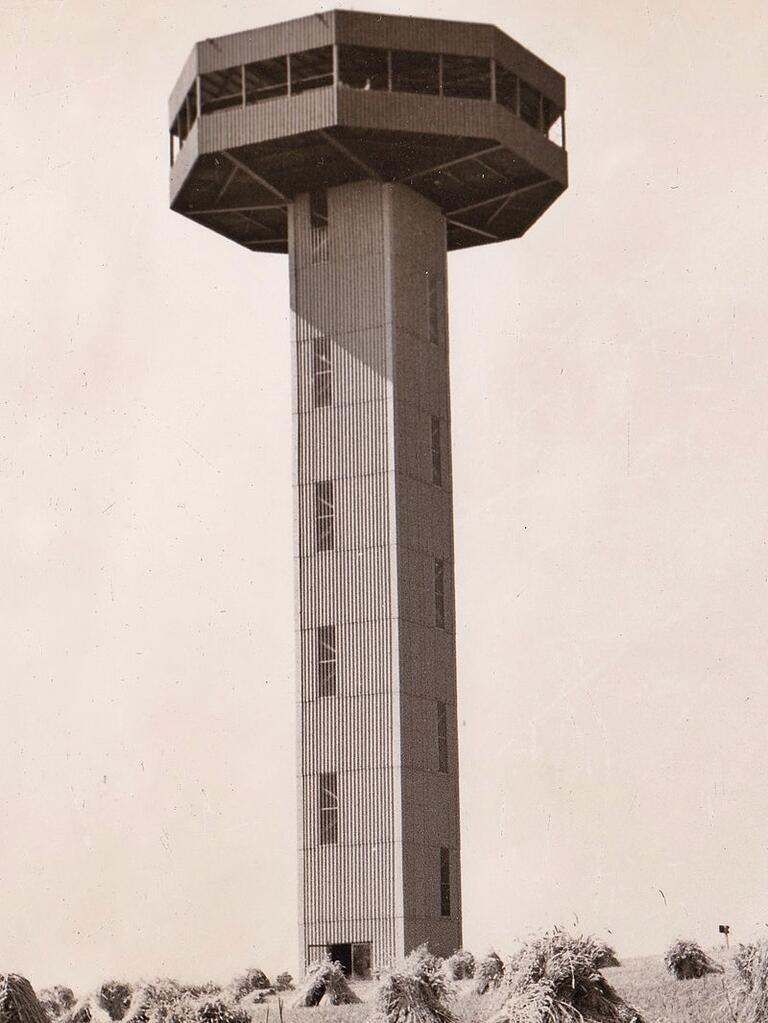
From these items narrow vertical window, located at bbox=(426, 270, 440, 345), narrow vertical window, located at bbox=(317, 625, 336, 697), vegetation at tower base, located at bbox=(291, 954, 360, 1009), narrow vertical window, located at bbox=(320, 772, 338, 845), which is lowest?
vegetation at tower base, located at bbox=(291, 954, 360, 1009)

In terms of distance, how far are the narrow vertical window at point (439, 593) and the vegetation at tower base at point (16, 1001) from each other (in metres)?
34.1

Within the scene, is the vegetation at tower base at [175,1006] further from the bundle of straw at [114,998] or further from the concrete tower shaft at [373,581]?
the concrete tower shaft at [373,581]

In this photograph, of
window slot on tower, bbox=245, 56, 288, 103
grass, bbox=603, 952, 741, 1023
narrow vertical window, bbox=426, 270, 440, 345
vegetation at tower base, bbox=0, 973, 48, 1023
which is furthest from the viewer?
narrow vertical window, bbox=426, 270, 440, 345

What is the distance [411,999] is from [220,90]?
38.4 metres

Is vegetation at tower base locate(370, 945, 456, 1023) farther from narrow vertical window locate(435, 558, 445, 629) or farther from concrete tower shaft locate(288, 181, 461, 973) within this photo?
narrow vertical window locate(435, 558, 445, 629)

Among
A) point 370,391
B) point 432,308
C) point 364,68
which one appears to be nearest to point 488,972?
point 370,391

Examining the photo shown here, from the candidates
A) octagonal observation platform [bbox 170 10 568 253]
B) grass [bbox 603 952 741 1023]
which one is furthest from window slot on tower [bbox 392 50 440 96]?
grass [bbox 603 952 741 1023]

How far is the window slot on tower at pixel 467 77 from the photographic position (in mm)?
59562

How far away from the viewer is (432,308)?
61.5 meters

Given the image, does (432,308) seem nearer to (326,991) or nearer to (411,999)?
(326,991)

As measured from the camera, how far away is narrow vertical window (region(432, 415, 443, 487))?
198 ft

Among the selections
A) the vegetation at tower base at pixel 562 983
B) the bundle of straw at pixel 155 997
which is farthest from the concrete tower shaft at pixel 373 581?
the vegetation at tower base at pixel 562 983

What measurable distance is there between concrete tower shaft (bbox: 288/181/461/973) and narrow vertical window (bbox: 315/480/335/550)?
0.04 m

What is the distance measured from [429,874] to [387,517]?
996cm
